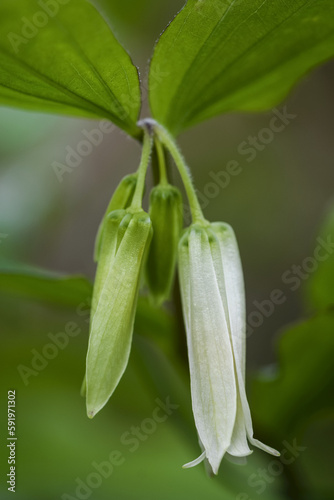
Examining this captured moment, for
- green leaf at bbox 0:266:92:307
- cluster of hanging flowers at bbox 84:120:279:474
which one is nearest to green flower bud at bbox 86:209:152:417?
cluster of hanging flowers at bbox 84:120:279:474

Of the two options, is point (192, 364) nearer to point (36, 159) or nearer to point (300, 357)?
point (300, 357)

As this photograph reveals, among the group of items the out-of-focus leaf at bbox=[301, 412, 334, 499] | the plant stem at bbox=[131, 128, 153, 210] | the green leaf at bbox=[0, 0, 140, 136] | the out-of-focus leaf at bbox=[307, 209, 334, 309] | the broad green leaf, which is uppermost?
the green leaf at bbox=[0, 0, 140, 136]

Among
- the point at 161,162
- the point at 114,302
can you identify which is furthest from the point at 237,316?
the point at 161,162

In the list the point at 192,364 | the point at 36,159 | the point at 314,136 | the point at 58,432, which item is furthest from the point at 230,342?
the point at 314,136

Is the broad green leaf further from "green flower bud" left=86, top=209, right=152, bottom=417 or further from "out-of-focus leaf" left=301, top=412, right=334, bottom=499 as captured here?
"green flower bud" left=86, top=209, right=152, bottom=417

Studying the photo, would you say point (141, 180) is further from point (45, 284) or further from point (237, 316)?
point (45, 284)

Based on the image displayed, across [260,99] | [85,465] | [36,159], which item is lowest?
[85,465]

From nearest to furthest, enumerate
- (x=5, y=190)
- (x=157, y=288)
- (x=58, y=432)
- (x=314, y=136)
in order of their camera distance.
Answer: (x=157, y=288) < (x=58, y=432) < (x=5, y=190) < (x=314, y=136)
